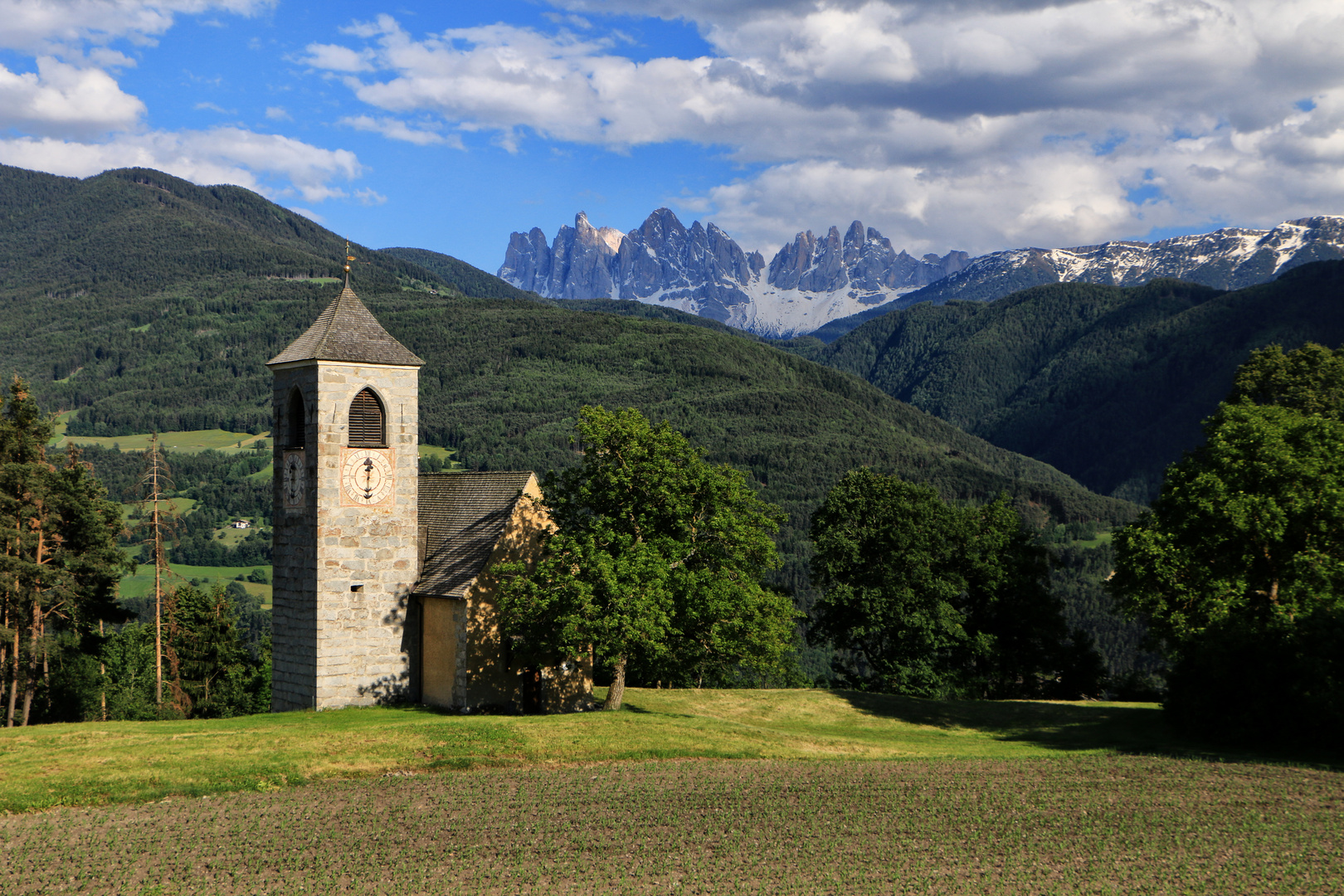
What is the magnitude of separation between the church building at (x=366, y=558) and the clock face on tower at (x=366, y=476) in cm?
4

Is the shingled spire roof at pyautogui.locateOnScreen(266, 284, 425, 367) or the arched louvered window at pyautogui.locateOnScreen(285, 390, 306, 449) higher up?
the shingled spire roof at pyautogui.locateOnScreen(266, 284, 425, 367)

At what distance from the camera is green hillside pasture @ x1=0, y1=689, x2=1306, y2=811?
2795 centimetres

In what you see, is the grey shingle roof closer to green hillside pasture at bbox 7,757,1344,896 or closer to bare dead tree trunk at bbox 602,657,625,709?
bare dead tree trunk at bbox 602,657,625,709

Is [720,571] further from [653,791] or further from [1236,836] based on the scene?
[1236,836]

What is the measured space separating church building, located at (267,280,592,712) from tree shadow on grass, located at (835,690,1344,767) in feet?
56.8

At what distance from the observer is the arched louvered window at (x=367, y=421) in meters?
40.2

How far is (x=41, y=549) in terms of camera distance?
44469 mm

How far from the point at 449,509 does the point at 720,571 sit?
38.7 feet

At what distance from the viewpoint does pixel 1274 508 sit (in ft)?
125

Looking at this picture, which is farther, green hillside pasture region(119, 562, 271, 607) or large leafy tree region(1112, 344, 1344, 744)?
green hillside pasture region(119, 562, 271, 607)

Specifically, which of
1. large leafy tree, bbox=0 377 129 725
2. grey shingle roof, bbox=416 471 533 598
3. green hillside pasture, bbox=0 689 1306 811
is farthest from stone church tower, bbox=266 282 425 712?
large leafy tree, bbox=0 377 129 725

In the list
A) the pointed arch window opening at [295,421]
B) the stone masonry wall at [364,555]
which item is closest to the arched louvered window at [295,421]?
the pointed arch window opening at [295,421]

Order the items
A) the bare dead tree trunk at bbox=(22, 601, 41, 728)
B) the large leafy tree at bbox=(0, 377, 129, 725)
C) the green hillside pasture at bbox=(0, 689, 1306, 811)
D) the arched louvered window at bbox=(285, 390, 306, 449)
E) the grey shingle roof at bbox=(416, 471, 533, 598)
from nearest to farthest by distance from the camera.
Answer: the green hillside pasture at bbox=(0, 689, 1306, 811) → the grey shingle roof at bbox=(416, 471, 533, 598) → the arched louvered window at bbox=(285, 390, 306, 449) → the large leafy tree at bbox=(0, 377, 129, 725) → the bare dead tree trunk at bbox=(22, 601, 41, 728)

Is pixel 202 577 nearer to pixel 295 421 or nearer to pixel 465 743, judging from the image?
pixel 295 421
